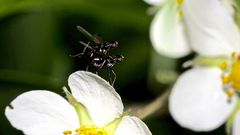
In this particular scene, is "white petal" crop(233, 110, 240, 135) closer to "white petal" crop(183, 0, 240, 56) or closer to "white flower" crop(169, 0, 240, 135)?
"white flower" crop(169, 0, 240, 135)

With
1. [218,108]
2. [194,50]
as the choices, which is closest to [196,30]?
[194,50]

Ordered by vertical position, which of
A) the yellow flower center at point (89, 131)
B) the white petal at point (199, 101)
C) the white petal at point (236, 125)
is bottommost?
the white petal at point (236, 125)

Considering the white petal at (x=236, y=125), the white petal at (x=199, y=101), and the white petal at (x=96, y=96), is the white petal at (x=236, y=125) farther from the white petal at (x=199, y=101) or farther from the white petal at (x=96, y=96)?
the white petal at (x=96, y=96)

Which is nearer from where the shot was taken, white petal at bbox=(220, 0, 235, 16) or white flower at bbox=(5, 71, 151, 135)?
white flower at bbox=(5, 71, 151, 135)

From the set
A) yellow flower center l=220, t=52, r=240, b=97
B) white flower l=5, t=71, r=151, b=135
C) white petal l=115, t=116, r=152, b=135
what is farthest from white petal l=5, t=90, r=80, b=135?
yellow flower center l=220, t=52, r=240, b=97

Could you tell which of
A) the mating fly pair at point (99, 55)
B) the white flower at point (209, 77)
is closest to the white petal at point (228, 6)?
the white flower at point (209, 77)


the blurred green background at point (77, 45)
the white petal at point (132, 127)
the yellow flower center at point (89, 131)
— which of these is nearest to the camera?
Answer: the white petal at point (132, 127)

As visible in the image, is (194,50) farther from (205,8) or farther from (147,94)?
(147,94)
